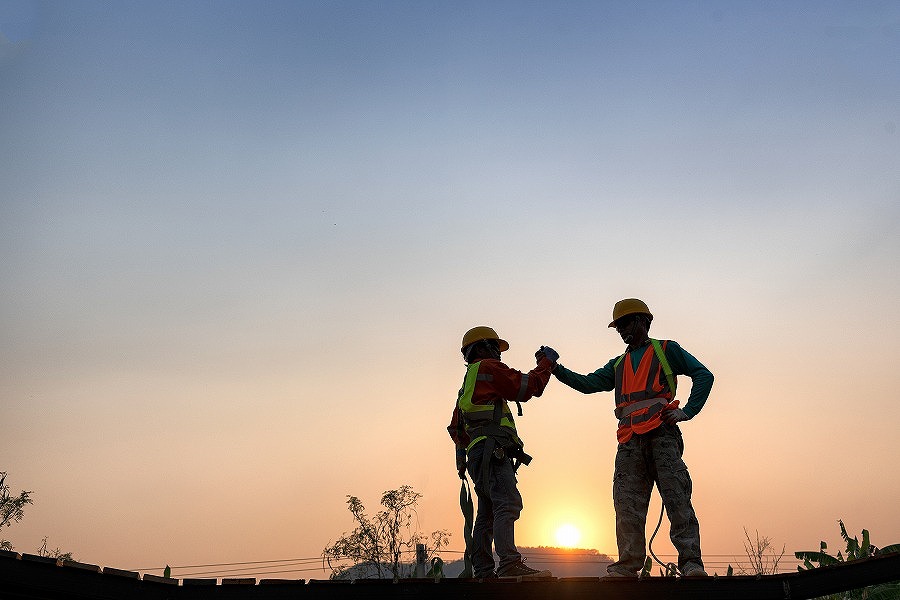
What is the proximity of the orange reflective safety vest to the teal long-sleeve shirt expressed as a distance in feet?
0.34

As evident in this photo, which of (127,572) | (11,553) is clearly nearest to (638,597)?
(127,572)

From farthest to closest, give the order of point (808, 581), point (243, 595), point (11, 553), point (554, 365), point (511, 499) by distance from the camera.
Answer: point (554, 365) < point (511, 499) < point (808, 581) < point (243, 595) < point (11, 553)

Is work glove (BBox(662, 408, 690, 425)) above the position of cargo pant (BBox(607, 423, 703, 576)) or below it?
above

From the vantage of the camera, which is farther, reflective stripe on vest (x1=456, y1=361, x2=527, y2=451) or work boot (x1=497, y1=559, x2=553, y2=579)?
reflective stripe on vest (x1=456, y1=361, x2=527, y2=451)

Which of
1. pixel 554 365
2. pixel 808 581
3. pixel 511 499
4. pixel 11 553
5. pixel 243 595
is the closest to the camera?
pixel 11 553

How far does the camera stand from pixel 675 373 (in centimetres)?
885

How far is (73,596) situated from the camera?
6195mm

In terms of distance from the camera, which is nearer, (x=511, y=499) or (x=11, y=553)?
(x=11, y=553)

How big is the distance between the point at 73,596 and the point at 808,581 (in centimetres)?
575

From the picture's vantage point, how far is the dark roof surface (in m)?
6.07

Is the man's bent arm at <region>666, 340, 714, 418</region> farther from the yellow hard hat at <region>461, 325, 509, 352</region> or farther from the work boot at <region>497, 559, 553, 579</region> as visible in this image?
the work boot at <region>497, 559, 553, 579</region>

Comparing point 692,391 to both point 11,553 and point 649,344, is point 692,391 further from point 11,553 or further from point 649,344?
point 11,553

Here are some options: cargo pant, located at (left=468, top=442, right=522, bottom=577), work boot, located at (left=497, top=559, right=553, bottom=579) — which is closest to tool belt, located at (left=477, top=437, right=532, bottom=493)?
cargo pant, located at (left=468, top=442, right=522, bottom=577)

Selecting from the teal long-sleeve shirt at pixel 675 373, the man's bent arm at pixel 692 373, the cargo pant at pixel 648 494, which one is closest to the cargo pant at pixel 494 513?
the cargo pant at pixel 648 494
